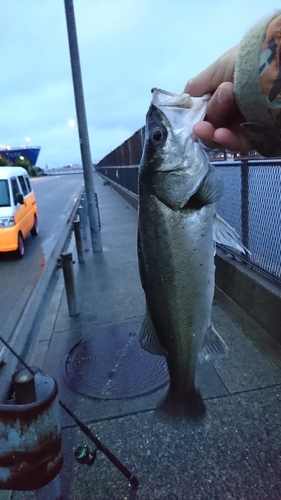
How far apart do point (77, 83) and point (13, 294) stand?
4362 millimetres

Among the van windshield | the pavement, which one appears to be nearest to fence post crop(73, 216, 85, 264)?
the pavement

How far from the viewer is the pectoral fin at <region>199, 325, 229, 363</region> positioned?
1895 millimetres

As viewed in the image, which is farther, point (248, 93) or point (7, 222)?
point (7, 222)

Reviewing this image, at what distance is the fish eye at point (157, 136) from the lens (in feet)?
5.42

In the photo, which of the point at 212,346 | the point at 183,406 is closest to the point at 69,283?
the point at 183,406

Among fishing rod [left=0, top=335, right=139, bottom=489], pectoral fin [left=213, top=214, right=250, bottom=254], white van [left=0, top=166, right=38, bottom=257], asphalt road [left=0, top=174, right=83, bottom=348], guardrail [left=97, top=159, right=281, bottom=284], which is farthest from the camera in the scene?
white van [left=0, top=166, right=38, bottom=257]

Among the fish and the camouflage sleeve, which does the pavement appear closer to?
the fish

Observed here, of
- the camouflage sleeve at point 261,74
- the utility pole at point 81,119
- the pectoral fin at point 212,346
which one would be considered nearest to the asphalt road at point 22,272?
the utility pole at point 81,119

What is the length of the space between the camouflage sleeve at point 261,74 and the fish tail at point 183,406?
1411mm

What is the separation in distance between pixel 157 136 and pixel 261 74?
485 millimetres

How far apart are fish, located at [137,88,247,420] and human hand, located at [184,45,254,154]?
70 millimetres

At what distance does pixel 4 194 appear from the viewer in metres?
9.63

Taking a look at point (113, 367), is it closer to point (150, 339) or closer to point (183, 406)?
point (183, 406)

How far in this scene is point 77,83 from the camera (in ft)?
24.6
